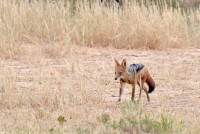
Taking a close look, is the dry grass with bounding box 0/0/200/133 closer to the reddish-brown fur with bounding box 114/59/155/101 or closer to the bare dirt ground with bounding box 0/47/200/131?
the bare dirt ground with bounding box 0/47/200/131

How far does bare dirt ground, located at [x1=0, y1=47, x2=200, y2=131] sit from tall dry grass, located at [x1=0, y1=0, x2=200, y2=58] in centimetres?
36

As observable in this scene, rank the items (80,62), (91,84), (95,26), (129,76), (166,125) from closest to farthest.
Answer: (166,125) → (129,76) → (91,84) → (80,62) → (95,26)

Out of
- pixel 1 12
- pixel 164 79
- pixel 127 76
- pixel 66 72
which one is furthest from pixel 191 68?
pixel 1 12

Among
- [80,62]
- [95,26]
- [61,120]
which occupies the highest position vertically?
[95,26]

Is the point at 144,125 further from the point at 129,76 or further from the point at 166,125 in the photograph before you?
the point at 129,76

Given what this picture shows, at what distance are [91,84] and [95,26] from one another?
428 centimetres

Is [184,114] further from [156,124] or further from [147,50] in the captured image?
[147,50]

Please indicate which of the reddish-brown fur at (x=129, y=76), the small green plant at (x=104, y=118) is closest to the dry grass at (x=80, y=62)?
the small green plant at (x=104, y=118)

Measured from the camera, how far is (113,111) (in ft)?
24.9

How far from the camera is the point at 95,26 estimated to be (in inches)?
535

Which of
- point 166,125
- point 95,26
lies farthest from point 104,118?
point 95,26

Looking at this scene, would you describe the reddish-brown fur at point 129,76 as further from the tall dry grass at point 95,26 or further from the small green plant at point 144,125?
the tall dry grass at point 95,26

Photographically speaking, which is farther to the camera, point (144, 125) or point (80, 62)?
point (80, 62)

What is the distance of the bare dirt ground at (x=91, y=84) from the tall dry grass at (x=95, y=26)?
1.19 ft
